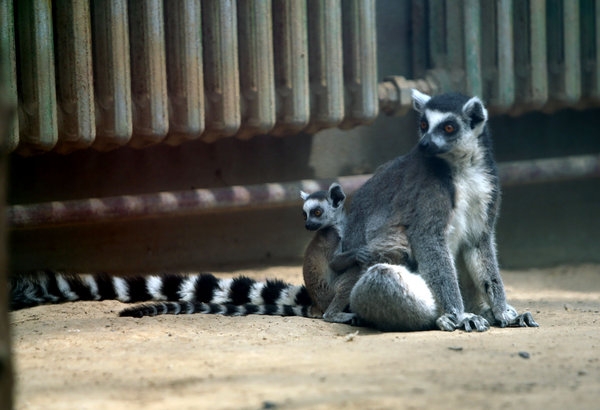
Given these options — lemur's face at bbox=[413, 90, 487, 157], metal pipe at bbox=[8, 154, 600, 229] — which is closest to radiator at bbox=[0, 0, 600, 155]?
metal pipe at bbox=[8, 154, 600, 229]

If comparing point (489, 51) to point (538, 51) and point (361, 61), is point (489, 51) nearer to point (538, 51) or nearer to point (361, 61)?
point (538, 51)

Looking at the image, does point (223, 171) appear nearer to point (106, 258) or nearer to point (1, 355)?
point (106, 258)

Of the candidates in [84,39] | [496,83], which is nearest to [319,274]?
[84,39]

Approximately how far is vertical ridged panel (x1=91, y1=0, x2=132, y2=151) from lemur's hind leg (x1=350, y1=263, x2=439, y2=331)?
5.35 feet

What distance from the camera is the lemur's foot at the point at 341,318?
354 cm

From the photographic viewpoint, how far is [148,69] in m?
4.20

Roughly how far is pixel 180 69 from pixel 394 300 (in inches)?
74.6

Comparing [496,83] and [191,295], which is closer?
[191,295]

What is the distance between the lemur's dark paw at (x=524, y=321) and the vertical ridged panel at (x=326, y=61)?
1.81m

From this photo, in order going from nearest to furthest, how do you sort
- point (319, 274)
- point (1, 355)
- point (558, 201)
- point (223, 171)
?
point (1, 355) < point (319, 274) < point (223, 171) < point (558, 201)

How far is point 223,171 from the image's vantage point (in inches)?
201

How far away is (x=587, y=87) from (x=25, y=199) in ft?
12.8

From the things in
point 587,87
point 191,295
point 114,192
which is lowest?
point 191,295

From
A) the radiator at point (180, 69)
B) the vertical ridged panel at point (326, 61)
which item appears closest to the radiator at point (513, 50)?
the radiator at point (180, 69)
